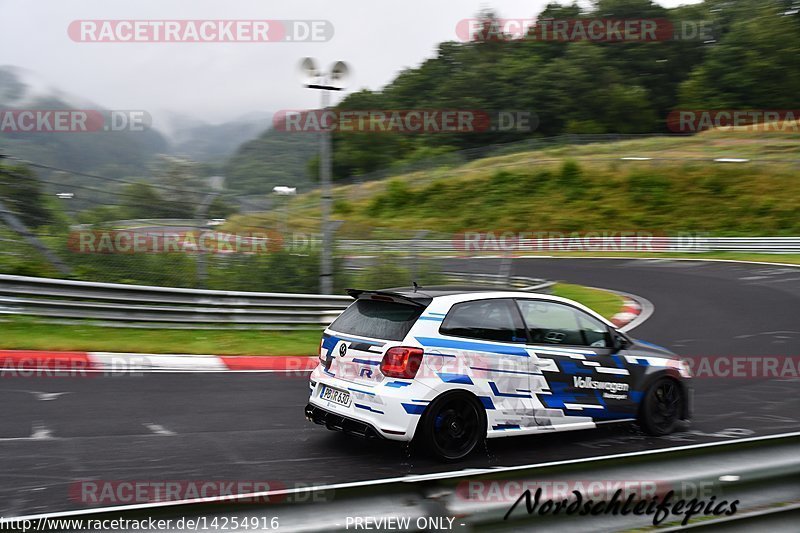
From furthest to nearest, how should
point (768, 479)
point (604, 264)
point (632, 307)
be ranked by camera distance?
point (604, 264) → point (632, 307) → point (768, 479)

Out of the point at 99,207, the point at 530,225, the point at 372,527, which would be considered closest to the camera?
the point at 372,527

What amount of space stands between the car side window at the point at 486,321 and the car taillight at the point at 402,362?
351mm

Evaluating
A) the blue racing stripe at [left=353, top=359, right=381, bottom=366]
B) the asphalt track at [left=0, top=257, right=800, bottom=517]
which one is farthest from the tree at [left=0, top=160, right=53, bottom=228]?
the blue racing stripe at [left=353, top=359, right=381, bottom=366]

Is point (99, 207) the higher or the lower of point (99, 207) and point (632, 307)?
the higher

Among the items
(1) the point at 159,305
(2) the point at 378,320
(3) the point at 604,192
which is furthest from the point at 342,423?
(3) the point at 604,192

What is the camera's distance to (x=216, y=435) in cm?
737

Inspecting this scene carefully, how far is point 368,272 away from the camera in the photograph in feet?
52.5

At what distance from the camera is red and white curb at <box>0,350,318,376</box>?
10.5 m

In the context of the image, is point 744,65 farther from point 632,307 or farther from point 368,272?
point 368,272

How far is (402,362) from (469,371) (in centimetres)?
59

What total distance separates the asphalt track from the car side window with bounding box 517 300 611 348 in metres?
0.95

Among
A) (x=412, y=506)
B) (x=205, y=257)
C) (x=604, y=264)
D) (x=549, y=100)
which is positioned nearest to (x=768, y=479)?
(x=412, y=506)

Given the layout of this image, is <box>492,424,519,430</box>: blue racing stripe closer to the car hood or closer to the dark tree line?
the car hood

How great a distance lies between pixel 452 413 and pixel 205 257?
28.6 feet
